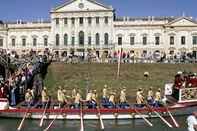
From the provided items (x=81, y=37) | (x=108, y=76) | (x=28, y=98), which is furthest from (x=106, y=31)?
(x=28, y=98)

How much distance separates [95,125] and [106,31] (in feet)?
177

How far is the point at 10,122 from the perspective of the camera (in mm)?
31188

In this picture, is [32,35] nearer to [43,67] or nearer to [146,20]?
[146,20]

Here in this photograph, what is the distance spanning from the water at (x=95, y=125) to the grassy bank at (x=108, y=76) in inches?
419

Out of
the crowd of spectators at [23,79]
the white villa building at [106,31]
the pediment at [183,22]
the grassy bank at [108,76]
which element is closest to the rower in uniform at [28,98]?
the crowd of spectators at [23,79]

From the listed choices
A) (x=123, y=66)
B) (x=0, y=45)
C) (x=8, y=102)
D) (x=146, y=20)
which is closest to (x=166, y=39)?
(x=146, y=20)

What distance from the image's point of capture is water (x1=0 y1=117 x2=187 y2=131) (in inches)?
1148

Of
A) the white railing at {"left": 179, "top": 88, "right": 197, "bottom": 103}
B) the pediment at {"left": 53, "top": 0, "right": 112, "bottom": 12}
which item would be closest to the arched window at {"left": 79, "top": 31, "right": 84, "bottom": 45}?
the pediment at {"left": 53, "top": 0, "right": 112, "bottom": 12}

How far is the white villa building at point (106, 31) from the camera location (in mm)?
81312

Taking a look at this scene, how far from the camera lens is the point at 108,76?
46.0 metres

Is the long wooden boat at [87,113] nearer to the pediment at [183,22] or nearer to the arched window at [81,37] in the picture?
the pediment at [183,22]

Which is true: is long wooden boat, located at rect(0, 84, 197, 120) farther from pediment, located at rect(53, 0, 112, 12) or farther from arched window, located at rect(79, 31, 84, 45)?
arched window, located at rect(79, 31, 84, 45)

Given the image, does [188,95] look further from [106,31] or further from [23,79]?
[106,31]

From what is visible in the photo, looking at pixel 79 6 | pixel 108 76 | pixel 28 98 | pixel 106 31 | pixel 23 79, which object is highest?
pixel 79 6
